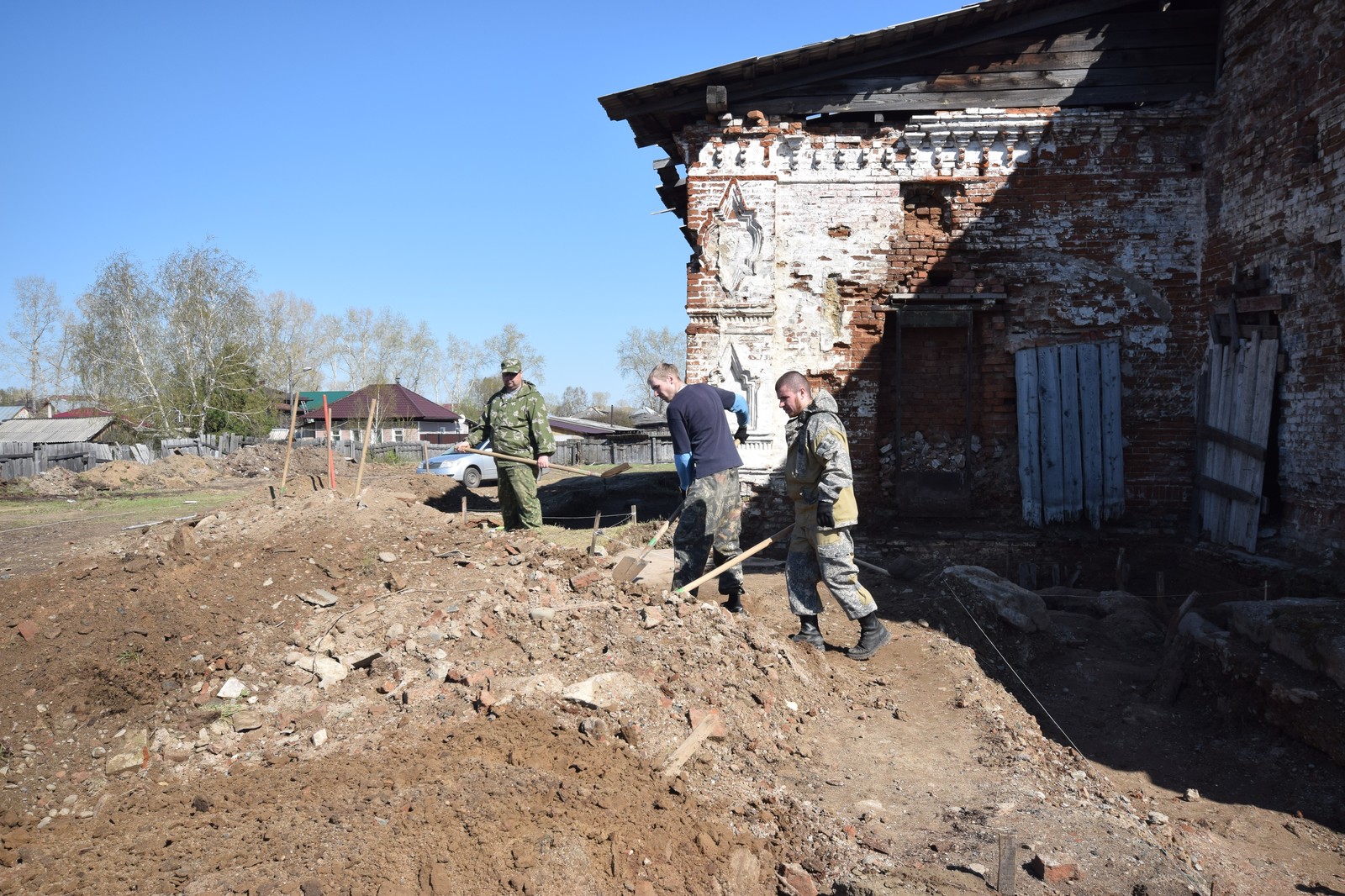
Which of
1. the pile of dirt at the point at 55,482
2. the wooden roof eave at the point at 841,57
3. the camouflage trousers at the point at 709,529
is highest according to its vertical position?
the wooden roof eave at the point at 841,57

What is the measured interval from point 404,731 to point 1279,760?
4919mm

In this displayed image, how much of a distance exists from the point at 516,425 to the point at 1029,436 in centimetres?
554

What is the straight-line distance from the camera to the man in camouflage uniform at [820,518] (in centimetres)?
559

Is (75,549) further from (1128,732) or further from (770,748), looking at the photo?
(1128,732)

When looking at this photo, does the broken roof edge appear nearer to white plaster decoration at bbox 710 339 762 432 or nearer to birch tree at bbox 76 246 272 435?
white plaster decoration at bbox 710 339 762 432

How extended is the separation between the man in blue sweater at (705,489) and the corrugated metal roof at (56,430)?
27663mm

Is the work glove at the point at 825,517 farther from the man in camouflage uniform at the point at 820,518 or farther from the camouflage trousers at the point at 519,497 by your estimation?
the camouflage trousers at the point at 519,497

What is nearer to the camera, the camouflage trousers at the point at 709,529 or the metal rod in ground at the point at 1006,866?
the metal rod in ground at the point at 1006,866

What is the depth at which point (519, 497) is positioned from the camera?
28.2ft

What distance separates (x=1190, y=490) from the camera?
8906mm

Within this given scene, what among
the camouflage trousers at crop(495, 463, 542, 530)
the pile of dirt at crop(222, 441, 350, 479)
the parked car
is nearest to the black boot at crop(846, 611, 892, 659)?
the camouflage trousers at crop(495, 463, 542, 530)

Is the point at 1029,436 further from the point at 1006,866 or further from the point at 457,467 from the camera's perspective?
the point at 457,467

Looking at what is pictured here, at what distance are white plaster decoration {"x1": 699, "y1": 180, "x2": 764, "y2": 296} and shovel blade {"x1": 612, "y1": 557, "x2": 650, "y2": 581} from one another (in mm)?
3982

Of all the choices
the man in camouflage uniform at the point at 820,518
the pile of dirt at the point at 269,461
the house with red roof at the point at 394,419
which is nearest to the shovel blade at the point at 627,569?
the man in camouflage uniform at the point at 820,518
